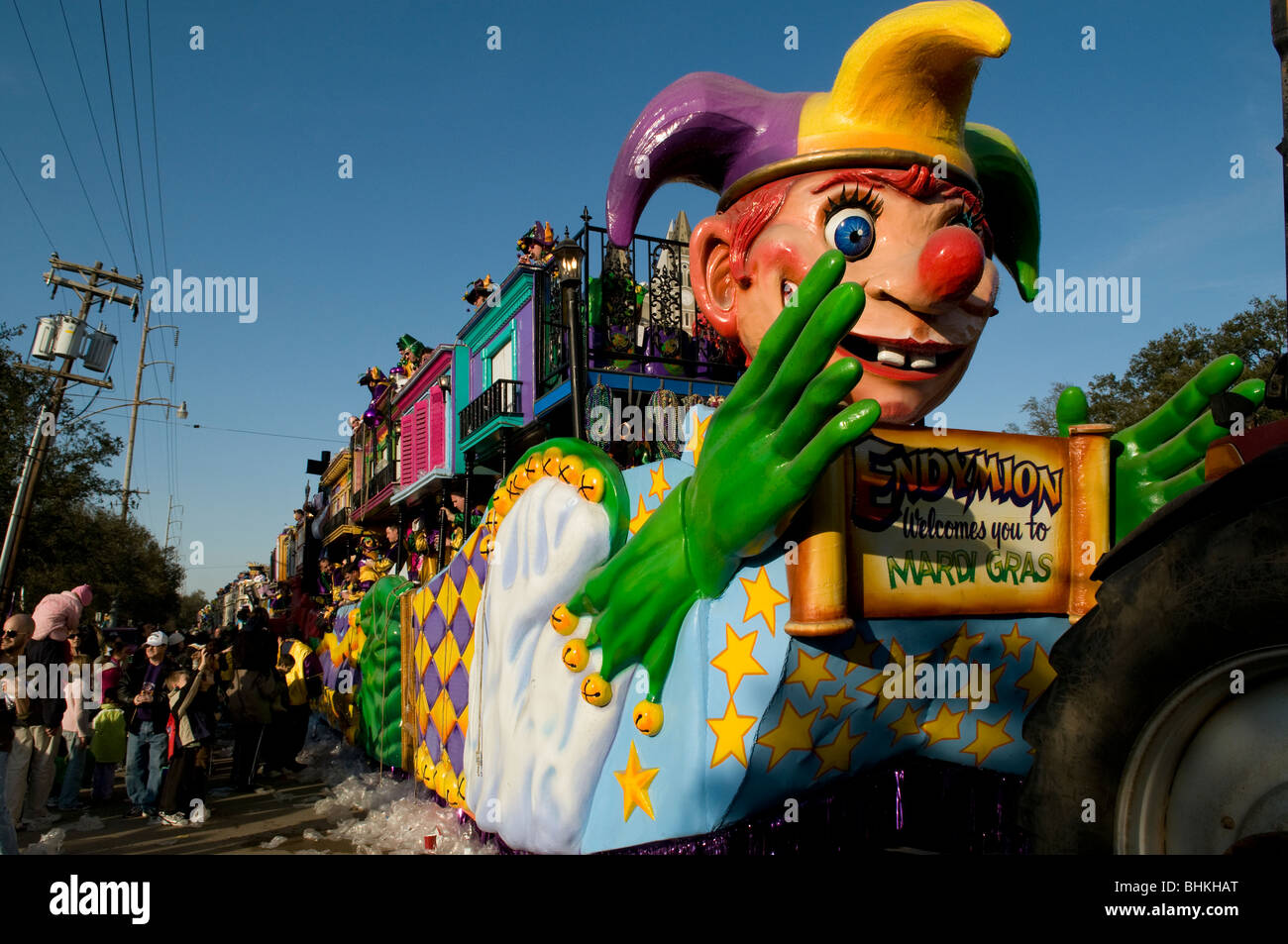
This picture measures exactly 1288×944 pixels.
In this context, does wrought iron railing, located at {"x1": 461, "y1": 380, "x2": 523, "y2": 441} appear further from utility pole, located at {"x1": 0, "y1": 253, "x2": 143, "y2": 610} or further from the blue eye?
the blue eye

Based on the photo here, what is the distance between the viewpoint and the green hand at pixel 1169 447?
2.90 meters

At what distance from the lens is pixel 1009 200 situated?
3836 millimetres

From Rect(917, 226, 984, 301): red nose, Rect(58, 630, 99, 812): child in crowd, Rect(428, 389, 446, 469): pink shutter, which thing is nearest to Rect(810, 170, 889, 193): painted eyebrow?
Rect(917, 226, 984, 301): red nose

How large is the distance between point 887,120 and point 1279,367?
152cm

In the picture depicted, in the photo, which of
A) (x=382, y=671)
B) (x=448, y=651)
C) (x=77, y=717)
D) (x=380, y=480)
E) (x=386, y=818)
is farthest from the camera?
(x=380, y=480)

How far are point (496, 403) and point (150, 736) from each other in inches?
325

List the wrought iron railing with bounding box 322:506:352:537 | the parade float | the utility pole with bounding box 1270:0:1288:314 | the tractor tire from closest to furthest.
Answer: the tractor tire
the utility pole with bounding box 1270:0:1288:314
the parade float
the wrought iron railing with bounding box 322:506:352:537

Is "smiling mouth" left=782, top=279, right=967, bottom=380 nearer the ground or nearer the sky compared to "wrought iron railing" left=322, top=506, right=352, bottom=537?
nearer the ground

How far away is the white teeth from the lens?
3160 mm

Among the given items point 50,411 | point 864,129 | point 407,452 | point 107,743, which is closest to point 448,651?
point 864,129

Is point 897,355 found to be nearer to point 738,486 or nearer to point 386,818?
point 738,486

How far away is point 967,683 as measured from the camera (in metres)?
2.87
